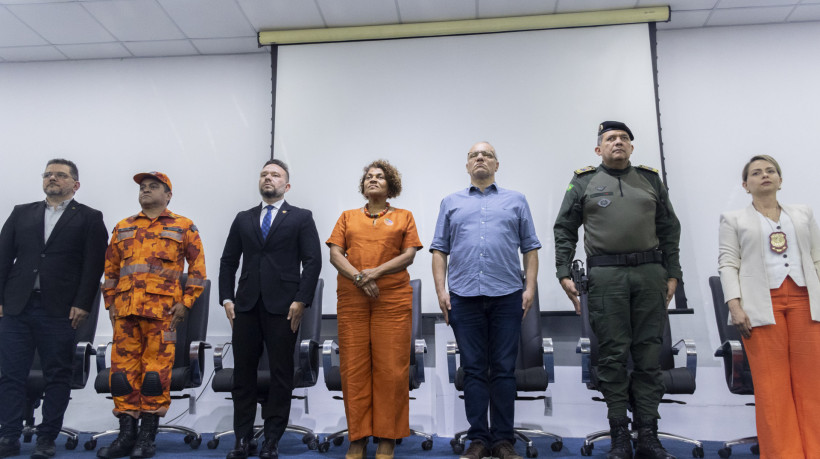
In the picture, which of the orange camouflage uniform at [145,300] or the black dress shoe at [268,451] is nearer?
the black dress shoe at [268,451]

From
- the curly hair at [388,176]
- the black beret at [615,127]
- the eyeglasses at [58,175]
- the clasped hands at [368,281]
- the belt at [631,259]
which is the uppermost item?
the black beret at [615,127]

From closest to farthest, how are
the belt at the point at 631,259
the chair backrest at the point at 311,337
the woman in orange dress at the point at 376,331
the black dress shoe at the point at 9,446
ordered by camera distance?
the belt at the point at 631,259 < the woman in orange dress at the point at 376,331 < the black dress shoe at the point at 9,446 < the chair backrest at the point at 311,337

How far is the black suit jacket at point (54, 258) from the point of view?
2.89 m

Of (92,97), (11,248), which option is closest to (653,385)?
(11,248)

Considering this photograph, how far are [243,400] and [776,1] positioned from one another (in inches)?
167

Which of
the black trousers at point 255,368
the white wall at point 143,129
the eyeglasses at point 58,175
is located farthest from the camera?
the white wall at point 143,129

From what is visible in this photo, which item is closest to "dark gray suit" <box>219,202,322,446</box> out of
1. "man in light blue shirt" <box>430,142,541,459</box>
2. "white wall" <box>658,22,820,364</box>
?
"man in light blue shirt" <box>430,142,541,459</box>

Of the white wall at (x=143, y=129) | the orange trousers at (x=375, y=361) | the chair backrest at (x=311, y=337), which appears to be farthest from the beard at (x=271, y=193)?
the white wall at (x=143, y=129)

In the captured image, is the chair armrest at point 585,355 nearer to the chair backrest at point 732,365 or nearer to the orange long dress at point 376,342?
the chair backrest at point 732,365

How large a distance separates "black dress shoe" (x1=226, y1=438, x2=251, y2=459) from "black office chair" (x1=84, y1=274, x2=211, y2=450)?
56 cm

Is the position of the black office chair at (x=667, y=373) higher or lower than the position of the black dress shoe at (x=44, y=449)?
higher

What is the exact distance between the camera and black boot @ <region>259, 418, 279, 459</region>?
2.55 metres

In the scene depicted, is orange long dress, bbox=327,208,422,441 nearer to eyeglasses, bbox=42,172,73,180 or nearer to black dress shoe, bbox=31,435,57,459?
black dress shoe, bbox=31,435,57,459

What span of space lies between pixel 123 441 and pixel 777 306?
306 centimetres
